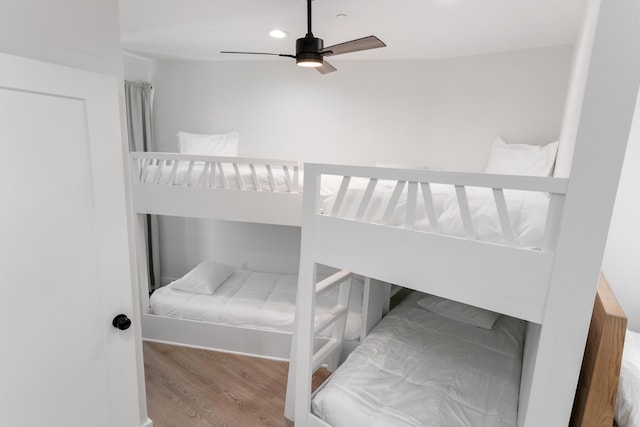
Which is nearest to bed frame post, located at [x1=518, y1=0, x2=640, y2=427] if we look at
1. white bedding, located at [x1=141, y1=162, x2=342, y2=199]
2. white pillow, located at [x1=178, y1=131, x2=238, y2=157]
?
white bedding, located at [x1=141, y1=162, x2=342, y2=199]

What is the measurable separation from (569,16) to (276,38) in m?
2.26

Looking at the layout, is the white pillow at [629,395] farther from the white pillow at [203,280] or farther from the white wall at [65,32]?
the white pillow at [203,280]

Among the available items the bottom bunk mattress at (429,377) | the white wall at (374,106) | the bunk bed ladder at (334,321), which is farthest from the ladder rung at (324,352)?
the white wall at (374,106)

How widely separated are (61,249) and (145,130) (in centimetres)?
343

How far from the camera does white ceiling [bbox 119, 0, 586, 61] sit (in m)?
2.19

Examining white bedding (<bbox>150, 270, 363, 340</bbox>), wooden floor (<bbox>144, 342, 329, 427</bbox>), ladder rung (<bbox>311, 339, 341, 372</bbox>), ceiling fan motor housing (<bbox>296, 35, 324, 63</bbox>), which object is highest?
ceiling fan motor housing (<bbox>296, 35, 324, 63</bbox>)

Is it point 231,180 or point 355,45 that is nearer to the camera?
point 355,45

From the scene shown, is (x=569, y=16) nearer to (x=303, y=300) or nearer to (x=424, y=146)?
(x=424, y=146)

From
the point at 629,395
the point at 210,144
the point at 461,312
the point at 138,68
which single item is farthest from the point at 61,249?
the point at 138,68

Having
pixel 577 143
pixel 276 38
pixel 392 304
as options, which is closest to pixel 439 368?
pixel 392 304

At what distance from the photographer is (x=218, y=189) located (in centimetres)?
277

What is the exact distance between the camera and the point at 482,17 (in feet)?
7.61

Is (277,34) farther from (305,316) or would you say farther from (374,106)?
(305,316)

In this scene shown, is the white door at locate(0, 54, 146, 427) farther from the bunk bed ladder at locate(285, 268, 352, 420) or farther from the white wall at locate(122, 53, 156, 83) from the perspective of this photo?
the white wall at locate(122, 53, 156, 83)
